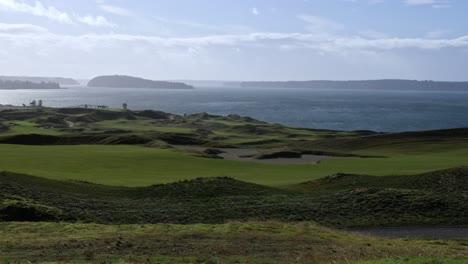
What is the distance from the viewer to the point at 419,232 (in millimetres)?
23016

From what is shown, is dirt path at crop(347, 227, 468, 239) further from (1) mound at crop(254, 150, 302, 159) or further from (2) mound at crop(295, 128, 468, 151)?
(2) mound at crop(295, 128, 468, 151)

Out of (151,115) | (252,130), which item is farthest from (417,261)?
(151,115)

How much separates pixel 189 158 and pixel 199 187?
17.2 metres

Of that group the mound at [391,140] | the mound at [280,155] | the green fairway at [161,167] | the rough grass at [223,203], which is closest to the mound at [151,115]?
the mound at [391,140]

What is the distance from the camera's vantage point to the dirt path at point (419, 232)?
22.2m

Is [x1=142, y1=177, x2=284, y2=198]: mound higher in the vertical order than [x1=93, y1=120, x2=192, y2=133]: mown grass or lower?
higher

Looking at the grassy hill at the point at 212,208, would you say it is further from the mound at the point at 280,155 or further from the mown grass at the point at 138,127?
the mown grass at the point at 138,127

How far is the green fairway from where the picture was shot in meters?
35.7

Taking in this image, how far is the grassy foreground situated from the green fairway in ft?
46.1

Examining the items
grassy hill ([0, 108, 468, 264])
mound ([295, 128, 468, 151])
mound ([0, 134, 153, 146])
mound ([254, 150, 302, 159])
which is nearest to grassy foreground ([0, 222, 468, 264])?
grassy hill ([0, 108, 468, 264])

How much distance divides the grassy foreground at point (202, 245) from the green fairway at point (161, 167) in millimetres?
14061

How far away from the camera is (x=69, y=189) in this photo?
92.3 ft

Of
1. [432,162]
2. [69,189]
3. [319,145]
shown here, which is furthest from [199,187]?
[319,145]

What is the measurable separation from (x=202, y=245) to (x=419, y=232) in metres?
11.7
